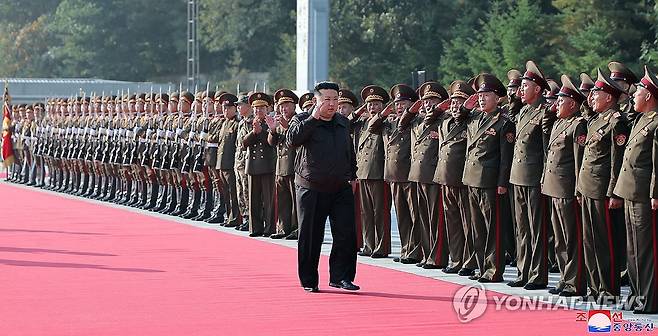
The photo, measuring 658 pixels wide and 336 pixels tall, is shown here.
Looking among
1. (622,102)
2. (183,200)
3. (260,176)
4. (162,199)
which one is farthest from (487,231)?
(162,199)

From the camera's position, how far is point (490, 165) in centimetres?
1327

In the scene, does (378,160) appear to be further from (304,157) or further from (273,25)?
(273,25)

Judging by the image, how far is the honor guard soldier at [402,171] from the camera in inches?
593

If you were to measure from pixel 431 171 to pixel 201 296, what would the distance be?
321cm

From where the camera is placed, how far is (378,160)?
51.5 feet

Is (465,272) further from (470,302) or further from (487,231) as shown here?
(470,302)

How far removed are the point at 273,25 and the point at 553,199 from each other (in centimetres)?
5819

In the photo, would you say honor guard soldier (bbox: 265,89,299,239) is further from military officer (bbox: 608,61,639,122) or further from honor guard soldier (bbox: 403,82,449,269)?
military officer (bbox: 608,61,639,122)

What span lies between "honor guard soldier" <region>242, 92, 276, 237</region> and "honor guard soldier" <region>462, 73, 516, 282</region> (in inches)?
209

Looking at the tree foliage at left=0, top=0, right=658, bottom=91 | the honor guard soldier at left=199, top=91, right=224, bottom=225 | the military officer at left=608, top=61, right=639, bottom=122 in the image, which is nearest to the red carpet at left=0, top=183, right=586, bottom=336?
the honor guard soldier at left=199, top=91, right=224, bottom=225

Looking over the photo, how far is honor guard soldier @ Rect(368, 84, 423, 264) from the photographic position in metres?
15.1

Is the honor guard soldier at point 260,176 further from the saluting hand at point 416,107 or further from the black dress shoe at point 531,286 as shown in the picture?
the black dress shoe at point 531,286

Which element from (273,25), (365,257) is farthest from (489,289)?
(273,25)

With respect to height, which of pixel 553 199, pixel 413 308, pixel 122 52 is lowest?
pixel 413 308
